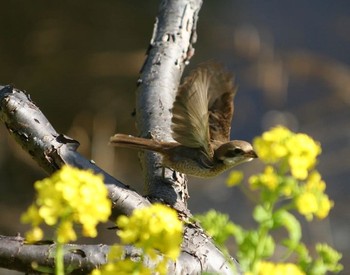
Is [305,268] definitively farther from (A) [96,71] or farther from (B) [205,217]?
(A) [96,71]

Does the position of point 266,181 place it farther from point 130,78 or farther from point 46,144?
point 130,78

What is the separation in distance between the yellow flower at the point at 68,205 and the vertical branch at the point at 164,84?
0.93 meters

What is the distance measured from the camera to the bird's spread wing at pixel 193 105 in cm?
204

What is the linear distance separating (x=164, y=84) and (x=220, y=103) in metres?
0.21

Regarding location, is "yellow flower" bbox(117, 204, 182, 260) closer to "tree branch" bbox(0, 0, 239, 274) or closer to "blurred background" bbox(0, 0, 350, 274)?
"tree branch" bbox(0, 0, 239, 274)

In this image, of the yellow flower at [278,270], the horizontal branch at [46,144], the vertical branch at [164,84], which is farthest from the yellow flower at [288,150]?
the vertical branch at [164,84]

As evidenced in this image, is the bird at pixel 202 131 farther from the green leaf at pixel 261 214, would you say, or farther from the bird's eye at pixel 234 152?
the green leaf at pixel 261 214

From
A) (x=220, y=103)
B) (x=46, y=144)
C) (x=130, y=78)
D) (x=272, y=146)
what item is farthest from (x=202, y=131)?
(x=130, y=78)

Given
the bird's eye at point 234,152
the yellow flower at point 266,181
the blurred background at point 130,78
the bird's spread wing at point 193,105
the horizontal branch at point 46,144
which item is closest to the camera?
the yellow flower at point 266,181

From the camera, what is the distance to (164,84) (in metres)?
2.36

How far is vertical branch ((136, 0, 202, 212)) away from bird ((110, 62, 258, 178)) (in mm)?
35

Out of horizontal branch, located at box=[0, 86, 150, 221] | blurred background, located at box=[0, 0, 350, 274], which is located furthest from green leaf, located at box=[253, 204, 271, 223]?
blurred background, located at box=[0, 0, 350, 274]

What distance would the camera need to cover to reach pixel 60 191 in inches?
38.5

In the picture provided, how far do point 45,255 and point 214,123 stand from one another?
2.86ft
